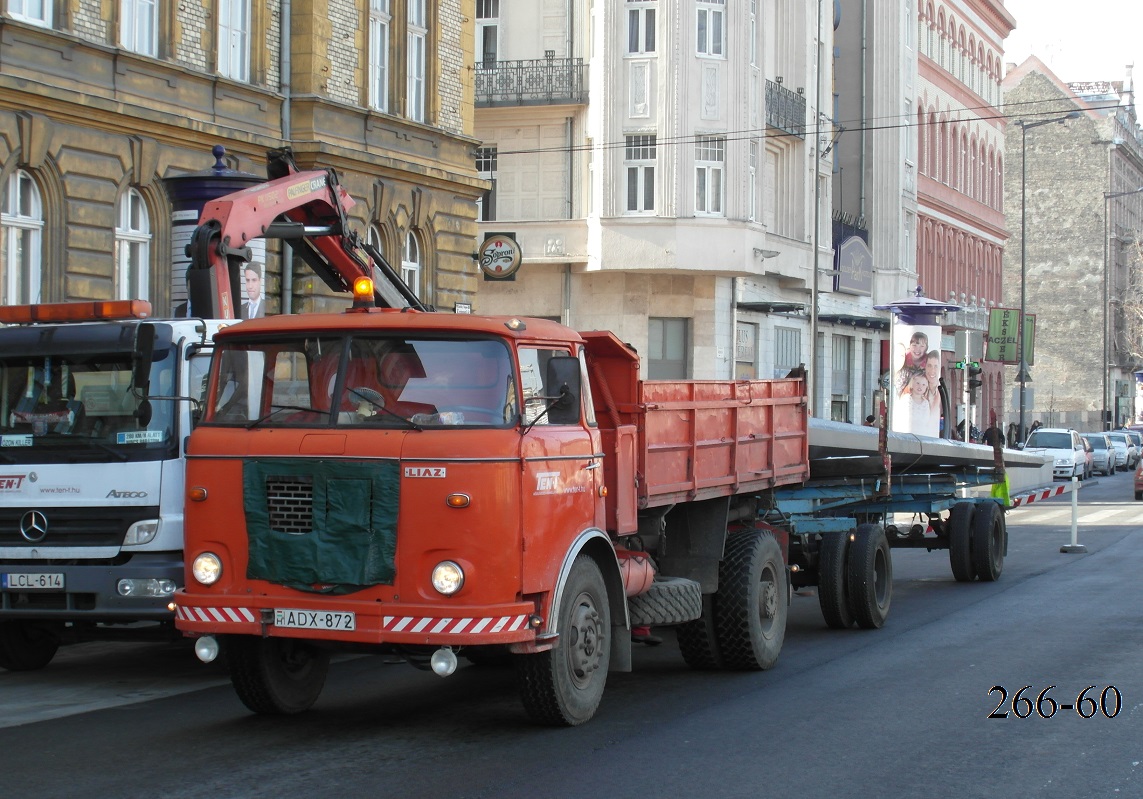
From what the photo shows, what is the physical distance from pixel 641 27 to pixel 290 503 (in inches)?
1242

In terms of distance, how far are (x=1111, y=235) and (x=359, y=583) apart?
99.7 m

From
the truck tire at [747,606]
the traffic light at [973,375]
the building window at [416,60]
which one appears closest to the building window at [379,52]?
the building window at [416,60]

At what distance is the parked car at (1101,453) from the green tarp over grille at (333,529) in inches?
1970

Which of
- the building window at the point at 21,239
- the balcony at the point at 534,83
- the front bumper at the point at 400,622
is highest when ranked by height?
the balcony at the point at 534,83

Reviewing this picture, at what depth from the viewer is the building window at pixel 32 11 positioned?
62.4 ft

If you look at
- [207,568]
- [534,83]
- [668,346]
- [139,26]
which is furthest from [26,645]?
[534,83]

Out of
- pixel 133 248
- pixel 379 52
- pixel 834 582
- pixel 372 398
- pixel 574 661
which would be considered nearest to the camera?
pixel 372 398

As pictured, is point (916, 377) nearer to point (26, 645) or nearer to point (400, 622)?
point (26, 645)

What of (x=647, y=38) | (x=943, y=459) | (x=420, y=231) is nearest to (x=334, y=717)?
(x=943, y=459)

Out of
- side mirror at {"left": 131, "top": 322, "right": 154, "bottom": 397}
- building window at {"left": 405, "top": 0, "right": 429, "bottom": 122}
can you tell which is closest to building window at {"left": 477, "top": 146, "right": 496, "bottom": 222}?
building window at {"left": 405, "top": 0, "right": 429, "bottom": 122}

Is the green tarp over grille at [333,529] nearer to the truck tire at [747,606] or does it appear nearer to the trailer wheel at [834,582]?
the truck tire at [747,606]

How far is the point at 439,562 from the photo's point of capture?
8.28 meters

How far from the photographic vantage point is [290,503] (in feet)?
28.0

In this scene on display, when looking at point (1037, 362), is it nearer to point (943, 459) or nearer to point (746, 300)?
point (746, 300)
